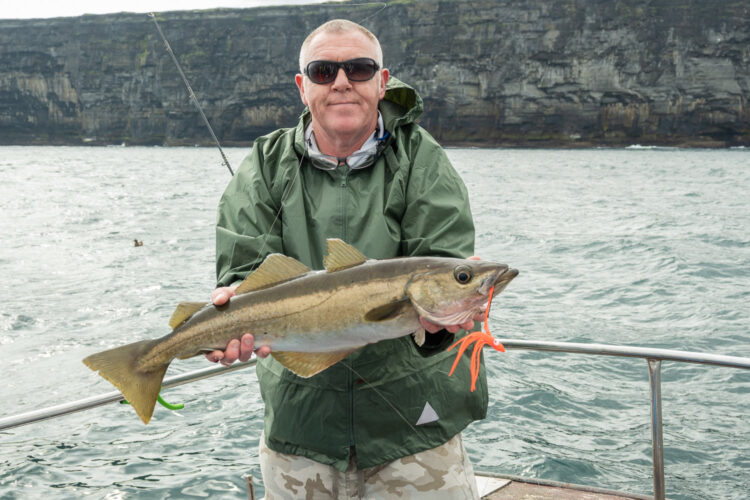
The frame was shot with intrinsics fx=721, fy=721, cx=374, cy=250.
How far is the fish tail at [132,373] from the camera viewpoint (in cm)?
283

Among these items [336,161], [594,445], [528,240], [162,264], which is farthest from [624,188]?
[336,161]

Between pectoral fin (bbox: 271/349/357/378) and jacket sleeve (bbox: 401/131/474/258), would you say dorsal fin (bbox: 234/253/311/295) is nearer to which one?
pectoral fin (bbox: 271/349/357/378)

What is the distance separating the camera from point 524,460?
9062 millimetres

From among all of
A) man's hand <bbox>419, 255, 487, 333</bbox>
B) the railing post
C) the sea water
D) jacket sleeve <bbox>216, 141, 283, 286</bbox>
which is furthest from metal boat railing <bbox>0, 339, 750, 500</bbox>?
the sea water

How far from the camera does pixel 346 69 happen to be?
309 centimetres

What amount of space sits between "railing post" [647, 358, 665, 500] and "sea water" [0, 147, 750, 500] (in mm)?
4506

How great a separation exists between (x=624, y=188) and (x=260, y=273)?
44890 millimetres

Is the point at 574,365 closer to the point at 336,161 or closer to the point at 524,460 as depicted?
the point at 524,460

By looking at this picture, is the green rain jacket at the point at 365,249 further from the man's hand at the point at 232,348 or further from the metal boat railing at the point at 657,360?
the metal boat railing at the point at 657,360

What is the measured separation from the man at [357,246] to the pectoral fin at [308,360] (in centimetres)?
14

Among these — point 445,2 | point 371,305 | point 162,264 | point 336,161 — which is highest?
point 445,2

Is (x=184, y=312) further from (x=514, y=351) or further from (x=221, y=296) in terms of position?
(x=514, y=351)

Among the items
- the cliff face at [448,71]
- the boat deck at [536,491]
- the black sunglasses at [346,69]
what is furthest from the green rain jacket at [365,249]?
the cliff face at [448,71]

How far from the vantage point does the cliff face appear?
95250mm
